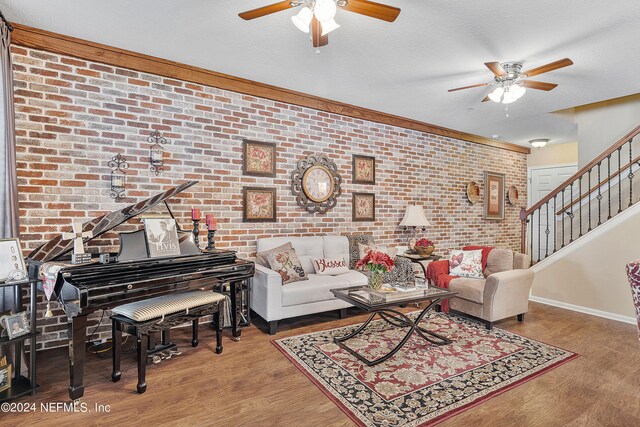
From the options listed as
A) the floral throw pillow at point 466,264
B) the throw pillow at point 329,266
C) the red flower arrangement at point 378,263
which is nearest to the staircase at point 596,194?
the floral throw pillow at point 466,264

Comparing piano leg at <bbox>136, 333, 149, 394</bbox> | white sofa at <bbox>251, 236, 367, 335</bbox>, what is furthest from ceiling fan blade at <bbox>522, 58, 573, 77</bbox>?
piano leg at <bbox>136, 333, 149, 394</bbox>

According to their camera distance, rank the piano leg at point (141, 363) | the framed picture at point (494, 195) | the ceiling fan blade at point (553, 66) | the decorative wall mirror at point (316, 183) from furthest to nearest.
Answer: the framed picture at point (494, 195), the decorative wall mirror at point (316, 183), the ceiling fan blade at point (553, 66), the piano leg at point (141, 363)

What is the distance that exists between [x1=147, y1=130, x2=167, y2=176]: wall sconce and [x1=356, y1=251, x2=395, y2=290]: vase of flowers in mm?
2200

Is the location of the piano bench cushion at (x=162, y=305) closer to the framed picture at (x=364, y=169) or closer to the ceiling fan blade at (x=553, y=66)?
the framed picture at (x=364, y=169)

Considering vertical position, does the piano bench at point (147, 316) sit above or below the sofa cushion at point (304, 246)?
below

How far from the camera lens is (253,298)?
3.51 m

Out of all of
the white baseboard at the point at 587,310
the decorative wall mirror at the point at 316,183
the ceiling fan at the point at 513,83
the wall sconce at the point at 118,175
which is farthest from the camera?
the decorative wall mirror at the point at 316,183

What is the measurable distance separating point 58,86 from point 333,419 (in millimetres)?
3377

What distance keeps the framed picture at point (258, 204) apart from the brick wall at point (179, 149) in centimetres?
8

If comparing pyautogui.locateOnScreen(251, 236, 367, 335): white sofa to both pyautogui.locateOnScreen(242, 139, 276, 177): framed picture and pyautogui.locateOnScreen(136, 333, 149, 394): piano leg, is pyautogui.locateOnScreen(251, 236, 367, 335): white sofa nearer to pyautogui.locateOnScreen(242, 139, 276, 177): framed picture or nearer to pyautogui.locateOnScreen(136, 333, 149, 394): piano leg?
pyautogui.locateOnScreen(242, 139, 276, 177): framed picture

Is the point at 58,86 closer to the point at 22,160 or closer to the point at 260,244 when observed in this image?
the point at 22,160

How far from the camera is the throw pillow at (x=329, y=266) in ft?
12.6

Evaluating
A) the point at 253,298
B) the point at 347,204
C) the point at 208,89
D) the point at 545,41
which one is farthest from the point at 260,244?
the point at 545,41

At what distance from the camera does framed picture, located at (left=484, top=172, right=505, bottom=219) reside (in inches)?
248
